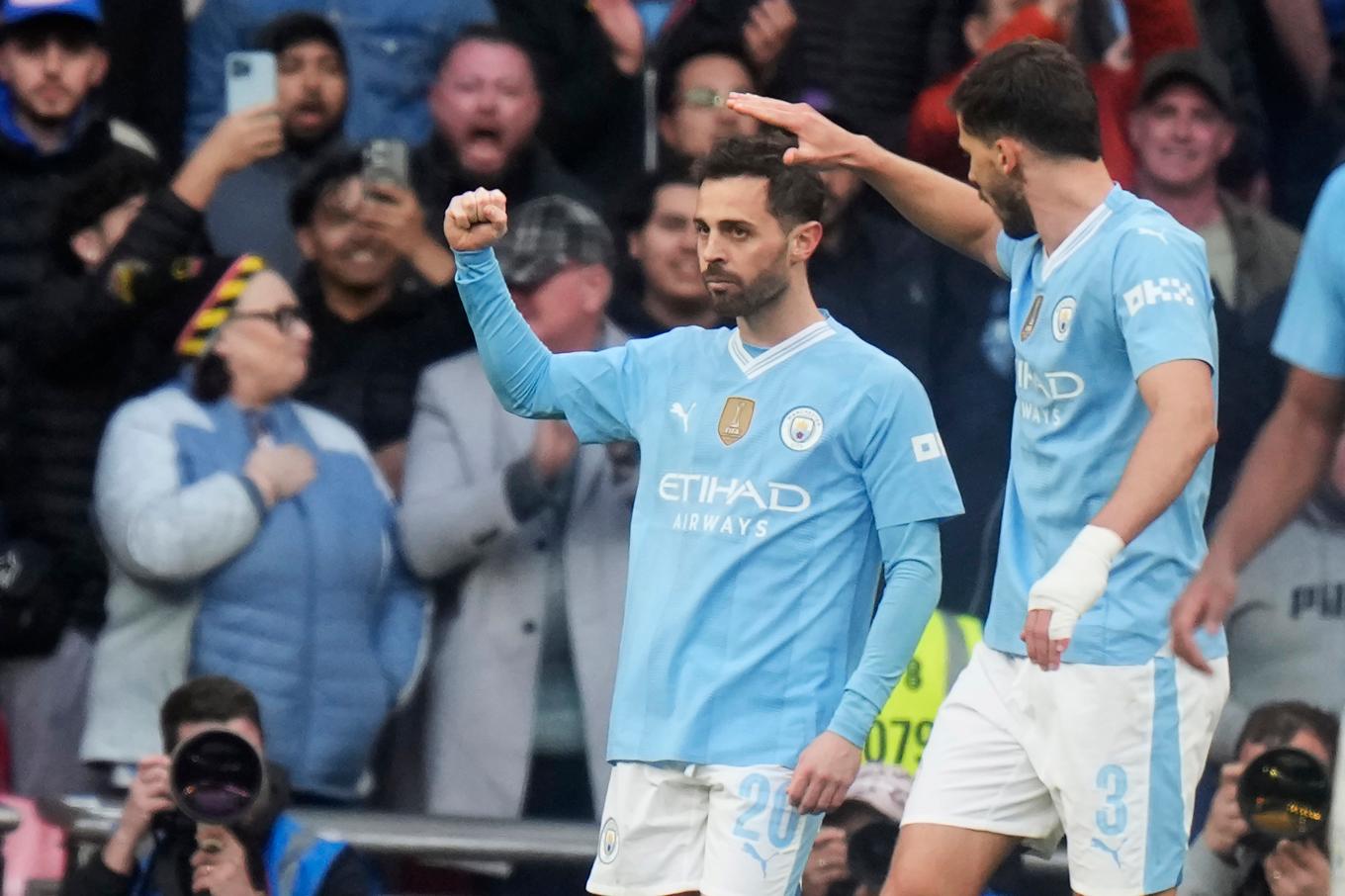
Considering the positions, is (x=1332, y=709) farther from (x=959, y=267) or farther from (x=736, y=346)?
Result: (x=736, y=346)

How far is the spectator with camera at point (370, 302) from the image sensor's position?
22.9 feet

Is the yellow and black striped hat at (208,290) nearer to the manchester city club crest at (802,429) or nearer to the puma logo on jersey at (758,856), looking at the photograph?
the manchester city club crest at (802,429)

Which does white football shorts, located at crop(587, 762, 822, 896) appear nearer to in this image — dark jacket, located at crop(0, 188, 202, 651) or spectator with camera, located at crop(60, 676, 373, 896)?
spectator with camera, located at crop(60, 676, 373, 896)

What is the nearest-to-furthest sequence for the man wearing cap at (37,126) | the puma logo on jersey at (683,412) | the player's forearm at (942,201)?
the puma logo on jersey at (683,412), the player's forearm at (942,201), the man wearing cap at (37,126)

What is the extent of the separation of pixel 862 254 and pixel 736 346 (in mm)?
2417

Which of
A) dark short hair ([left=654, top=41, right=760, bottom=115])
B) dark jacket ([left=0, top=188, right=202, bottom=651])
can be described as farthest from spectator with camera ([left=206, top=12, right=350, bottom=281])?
dark short hair ([left=654, top=41, right=760, bottom=115])

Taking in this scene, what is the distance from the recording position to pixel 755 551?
4.68 metres

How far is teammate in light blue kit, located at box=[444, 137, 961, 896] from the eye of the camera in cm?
461

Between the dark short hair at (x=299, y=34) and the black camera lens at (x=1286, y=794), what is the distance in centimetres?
355

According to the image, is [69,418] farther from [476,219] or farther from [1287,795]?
[1287,795]

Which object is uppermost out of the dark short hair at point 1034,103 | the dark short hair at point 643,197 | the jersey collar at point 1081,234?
the dark short hair at point 643,197

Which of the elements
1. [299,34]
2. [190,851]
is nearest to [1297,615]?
[190,851]

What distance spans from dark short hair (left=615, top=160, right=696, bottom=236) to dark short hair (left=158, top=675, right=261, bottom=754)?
1.97 meters

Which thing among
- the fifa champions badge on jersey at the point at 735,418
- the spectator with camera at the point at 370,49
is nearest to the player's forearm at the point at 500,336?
the fifa champions badge on jersey at the point at 735,418
